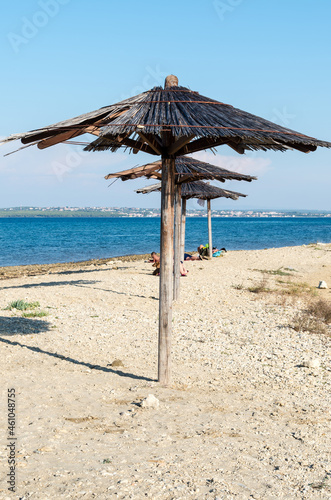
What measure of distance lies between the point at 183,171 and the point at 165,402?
698 centimetres

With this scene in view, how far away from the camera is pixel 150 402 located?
5.13m

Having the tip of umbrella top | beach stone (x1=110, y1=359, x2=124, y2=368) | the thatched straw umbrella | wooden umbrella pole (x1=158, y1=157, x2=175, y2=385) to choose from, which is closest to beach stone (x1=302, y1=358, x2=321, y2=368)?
wooden umbrella pole (x1=158, y1=157, x2=175, y2=385)

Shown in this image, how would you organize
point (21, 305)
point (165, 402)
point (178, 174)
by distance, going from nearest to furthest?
point (165, 402)
point (21, 305)
point (178, 174)

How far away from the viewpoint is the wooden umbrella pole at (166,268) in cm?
587

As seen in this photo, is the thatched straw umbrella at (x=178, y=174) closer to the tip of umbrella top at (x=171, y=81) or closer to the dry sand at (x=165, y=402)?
the dry sand at (x=165, y=402)

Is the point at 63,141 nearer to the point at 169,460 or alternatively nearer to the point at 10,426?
the point at 10,426

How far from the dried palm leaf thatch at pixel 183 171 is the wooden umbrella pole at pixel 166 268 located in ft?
17.0

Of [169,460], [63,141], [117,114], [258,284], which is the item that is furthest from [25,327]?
[258,284]

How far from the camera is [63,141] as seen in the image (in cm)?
604

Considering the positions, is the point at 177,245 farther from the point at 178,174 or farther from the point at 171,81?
the point at 171,81

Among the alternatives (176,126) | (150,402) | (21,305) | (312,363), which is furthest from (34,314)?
(176,126)

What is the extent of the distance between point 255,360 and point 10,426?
144 inches

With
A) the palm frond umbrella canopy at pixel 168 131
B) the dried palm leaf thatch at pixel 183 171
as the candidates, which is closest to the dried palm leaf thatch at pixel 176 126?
the palm frond umbrella canopy at pixel 168 131

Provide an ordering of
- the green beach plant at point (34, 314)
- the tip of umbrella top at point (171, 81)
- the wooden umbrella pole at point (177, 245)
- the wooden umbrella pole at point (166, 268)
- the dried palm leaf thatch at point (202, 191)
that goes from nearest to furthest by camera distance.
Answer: the wooden umbrella pole at point (166, 268) → the tip of umbrella top at point (171, 81) → the green beach plant at point (34, 314) → the wooden umbrella pole at point (177, 245) → the dried palm leaf thatch at point (202, 191)
